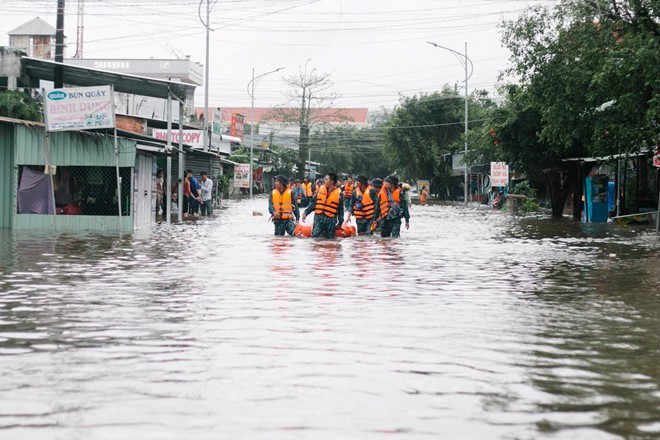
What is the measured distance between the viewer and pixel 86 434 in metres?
4.88

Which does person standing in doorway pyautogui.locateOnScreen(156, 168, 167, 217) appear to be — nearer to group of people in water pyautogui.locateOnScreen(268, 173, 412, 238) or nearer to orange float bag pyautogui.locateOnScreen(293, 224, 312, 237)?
group of people in water pyautogui.locateOnScreen(268, 173, 412, 238)

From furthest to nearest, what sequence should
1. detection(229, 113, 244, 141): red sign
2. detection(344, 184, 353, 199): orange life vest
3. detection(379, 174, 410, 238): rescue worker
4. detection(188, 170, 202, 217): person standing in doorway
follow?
detection(229, 113, 244, 141): red sign < detection(188, 170, 202, 217): person standing in doorway < detection(344, 184, 353, 199): orange life vest < detection(379, 174, 410, 238): rescue worker

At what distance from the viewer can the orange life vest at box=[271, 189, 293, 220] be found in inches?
881

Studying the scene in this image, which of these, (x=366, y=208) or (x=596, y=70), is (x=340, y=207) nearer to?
(x=366, y=208)

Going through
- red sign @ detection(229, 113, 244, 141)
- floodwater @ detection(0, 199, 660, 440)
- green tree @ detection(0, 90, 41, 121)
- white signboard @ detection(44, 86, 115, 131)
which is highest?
red sign @ detection(229, 113, 244, 141)

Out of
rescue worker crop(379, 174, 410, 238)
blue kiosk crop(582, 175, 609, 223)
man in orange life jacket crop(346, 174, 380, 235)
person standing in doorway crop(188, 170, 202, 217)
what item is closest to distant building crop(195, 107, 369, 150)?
person standing in doorway crop(188, 170, 202, 217)

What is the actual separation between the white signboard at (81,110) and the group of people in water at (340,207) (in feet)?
17.0

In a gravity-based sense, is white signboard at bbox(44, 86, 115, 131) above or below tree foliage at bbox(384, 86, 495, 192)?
below

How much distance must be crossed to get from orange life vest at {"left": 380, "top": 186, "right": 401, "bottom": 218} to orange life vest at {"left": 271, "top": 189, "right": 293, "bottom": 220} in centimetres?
220

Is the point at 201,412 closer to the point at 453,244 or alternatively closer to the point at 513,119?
the point at 453,244

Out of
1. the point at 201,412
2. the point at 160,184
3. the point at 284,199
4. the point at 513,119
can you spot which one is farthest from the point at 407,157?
the point at 201,412

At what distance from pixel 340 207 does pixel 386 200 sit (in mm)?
1128

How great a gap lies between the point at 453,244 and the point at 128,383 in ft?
54.0

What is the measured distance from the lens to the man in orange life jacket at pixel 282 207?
22.3 meters
